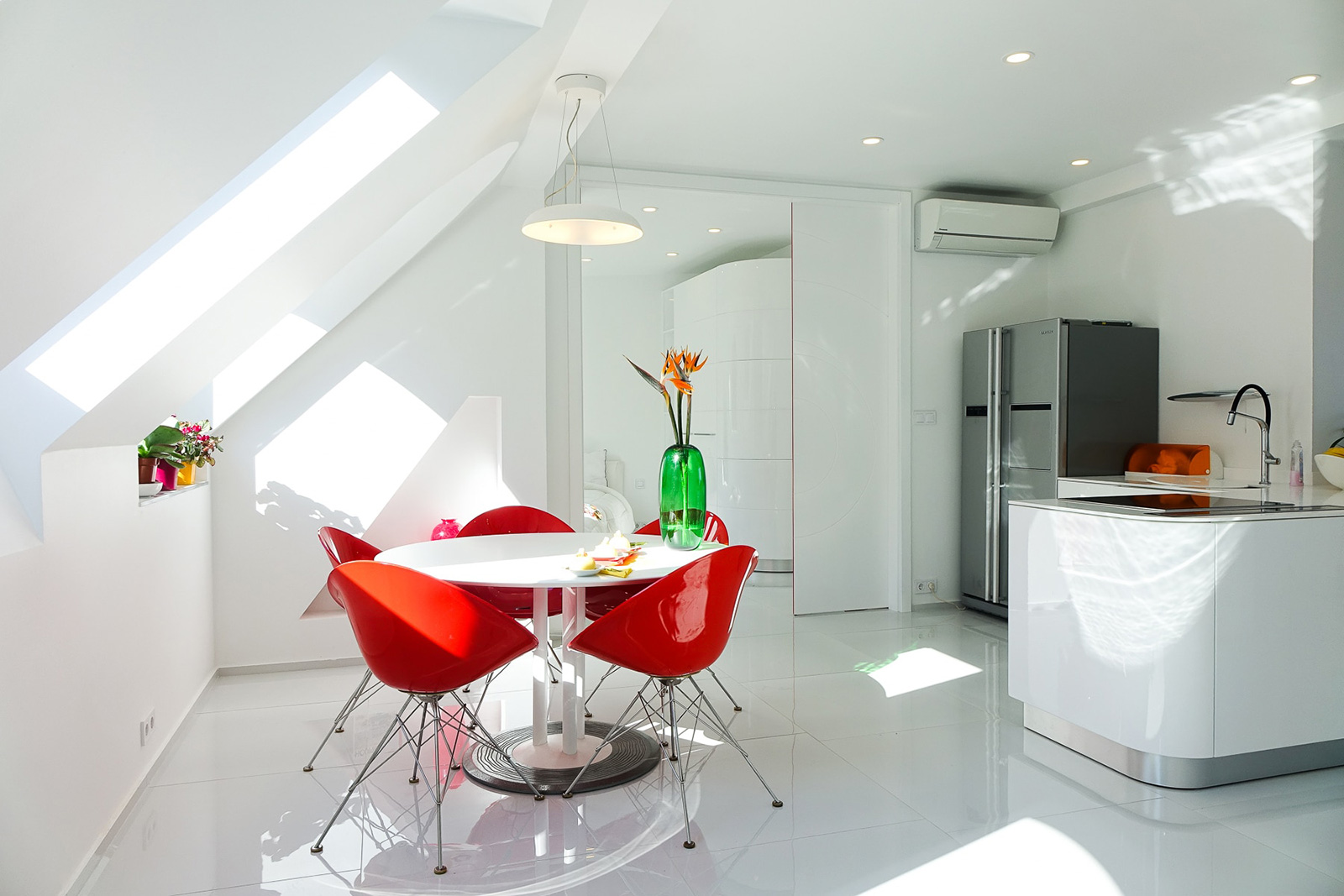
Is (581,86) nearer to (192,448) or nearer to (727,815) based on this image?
(192,448)

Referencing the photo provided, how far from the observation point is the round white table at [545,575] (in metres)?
→ 2.80

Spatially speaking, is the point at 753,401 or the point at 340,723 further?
the point at 753,401

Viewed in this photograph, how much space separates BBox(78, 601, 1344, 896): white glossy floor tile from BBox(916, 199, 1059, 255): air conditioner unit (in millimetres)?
3080

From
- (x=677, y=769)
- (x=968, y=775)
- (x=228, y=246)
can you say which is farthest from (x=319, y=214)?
(x=968, y=775)

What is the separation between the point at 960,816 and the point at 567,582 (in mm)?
1441

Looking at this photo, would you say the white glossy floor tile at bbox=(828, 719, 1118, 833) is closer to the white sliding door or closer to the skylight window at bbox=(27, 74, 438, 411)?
the white sliding door

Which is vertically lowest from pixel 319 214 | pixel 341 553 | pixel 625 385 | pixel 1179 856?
pixel 1179 856

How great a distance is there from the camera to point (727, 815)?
8.92 feet

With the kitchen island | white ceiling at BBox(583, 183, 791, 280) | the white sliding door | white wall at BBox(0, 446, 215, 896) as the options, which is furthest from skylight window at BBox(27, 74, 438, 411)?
the white sliding door

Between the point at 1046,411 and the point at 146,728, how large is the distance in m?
4.74

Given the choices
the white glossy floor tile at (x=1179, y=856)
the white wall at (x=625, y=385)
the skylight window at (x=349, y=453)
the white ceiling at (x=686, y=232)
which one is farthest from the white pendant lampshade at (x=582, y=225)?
the white wall at (x=625, y=385)

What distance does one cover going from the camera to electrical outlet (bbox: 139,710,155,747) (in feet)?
9.78

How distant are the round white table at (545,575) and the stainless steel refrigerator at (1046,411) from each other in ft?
9.25

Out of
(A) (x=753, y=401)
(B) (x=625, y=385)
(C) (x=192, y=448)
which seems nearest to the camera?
(C) (x=192, y=448)
